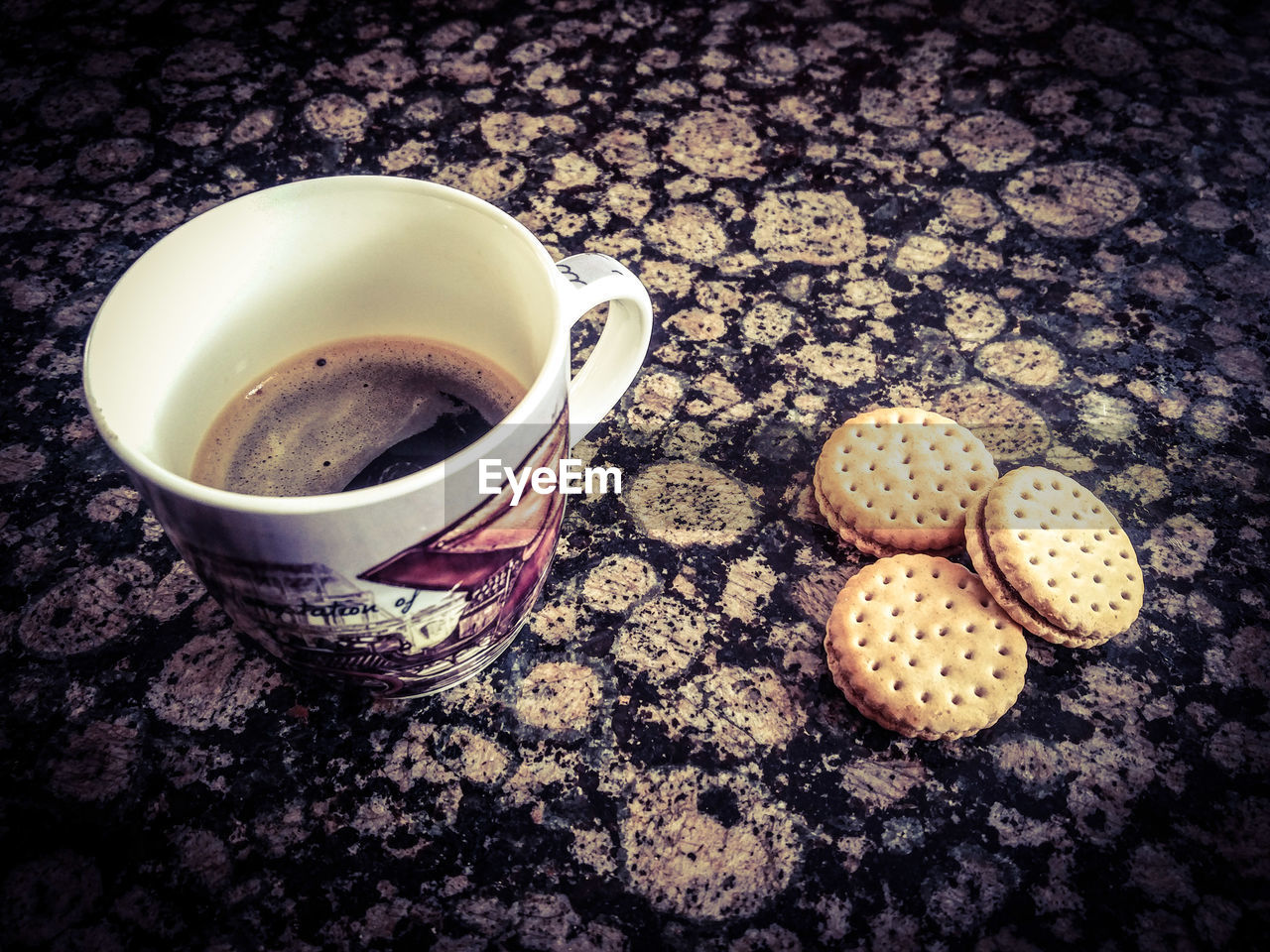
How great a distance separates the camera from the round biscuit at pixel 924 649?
1.86ft

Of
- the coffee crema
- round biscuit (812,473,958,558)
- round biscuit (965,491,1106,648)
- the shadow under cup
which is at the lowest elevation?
round biscuit (812,473,958,558)

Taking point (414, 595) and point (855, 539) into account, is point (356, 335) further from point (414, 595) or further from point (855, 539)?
point (855, 539)

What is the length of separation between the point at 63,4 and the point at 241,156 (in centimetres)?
45

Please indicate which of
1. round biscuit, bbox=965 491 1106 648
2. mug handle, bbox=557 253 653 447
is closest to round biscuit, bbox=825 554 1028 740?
round biscuit, bbox=965 491 1106 648

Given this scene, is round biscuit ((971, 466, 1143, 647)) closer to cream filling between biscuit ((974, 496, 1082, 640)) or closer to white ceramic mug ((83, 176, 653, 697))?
cream filling between biscuit ((974, 496, 1082, 640))

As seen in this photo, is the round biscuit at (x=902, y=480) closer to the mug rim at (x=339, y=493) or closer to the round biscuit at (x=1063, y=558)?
the round biscuit at (x=1063, y=558)

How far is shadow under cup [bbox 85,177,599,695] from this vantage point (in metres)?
0.39

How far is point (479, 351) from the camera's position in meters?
0.58

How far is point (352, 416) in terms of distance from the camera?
563 millimetres

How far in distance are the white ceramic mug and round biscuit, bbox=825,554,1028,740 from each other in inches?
9.3

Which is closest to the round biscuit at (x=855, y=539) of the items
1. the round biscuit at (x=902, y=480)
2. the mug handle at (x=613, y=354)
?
the round biscuit at (x=902, y=480)

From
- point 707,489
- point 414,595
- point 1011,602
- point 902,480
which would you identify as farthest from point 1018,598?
point 414,595

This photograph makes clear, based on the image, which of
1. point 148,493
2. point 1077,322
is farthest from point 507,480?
point 1077,322

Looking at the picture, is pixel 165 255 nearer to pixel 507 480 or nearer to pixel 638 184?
pixel 507 480
